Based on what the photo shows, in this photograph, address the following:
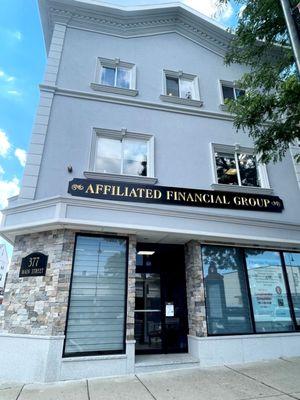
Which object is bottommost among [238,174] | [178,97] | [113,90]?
[238,174]

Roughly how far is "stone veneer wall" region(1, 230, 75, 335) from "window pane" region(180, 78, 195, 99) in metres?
A: 6.30

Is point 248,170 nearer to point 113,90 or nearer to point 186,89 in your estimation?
point 186,89

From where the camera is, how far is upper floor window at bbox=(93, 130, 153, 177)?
25.6ft

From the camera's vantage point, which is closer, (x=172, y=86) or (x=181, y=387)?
(x=181, y=387)

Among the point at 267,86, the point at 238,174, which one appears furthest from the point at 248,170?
the point at 267,86

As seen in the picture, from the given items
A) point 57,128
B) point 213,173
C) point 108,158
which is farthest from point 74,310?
point 213,173

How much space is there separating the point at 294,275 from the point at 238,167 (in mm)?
3629

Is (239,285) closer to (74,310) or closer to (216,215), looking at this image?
(216,215)

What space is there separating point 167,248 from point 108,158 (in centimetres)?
315

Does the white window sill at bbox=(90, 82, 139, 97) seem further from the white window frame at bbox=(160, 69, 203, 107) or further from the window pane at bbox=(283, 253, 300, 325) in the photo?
the window pane at bbox=(283, 253, 300, 325)

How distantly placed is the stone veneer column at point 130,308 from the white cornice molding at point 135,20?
7649 mm

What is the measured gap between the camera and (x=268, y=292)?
7.53 metres

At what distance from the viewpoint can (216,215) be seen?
725cm

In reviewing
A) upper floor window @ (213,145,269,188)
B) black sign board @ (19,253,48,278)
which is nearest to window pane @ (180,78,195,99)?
upper floor window @ (213,145,269,188)
